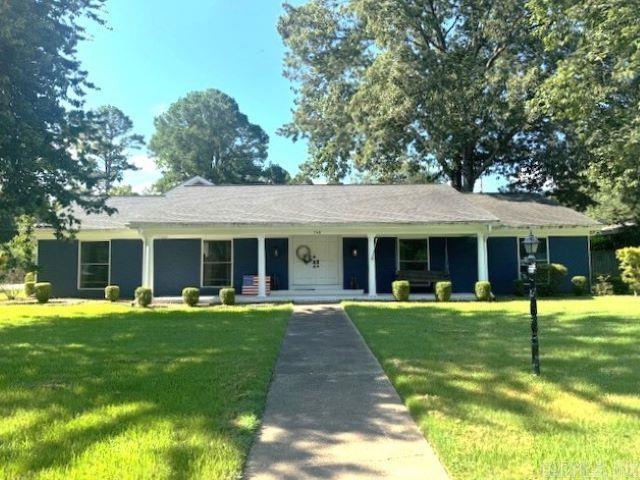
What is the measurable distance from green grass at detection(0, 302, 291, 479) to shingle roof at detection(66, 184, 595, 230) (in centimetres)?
623

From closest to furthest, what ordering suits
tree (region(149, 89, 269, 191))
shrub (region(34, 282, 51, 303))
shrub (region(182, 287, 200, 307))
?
1. shrub (region(182, 287, 200, 307))
2. shrub (region(34, 282, 51, 303))
3. tree (region(149, 89, 269, 191))

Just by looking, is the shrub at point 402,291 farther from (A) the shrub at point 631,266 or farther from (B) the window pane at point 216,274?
(A) the shrub at point 631,266

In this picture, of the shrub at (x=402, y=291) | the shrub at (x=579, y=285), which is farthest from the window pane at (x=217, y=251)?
the shrub at (x=579, y=285)

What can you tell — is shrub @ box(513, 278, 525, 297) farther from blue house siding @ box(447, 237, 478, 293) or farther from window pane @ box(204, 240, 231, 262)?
window pane @ box(204, 240, 231, 262)

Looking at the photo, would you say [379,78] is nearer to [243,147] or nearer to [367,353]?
[367,353]

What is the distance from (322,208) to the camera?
669 inches

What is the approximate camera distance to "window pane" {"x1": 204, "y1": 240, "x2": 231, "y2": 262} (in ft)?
56.9

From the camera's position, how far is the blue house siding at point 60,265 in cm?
1792

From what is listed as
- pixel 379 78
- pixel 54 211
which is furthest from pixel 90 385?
pixel 379 78

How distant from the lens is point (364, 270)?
57.6 ft

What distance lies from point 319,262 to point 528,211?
357 inches

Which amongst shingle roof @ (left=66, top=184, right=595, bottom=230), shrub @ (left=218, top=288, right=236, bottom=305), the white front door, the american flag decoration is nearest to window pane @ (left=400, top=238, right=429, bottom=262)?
shingle roof @ (left=66, top=184, right=595, bottom=230)

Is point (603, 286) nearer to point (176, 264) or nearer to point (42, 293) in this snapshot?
point (176, 264)

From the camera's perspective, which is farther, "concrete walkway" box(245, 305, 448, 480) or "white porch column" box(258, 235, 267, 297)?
"white porch column" box(258, 235, 267, 297)
